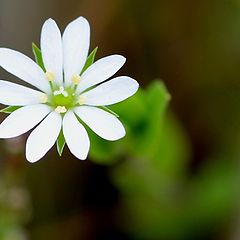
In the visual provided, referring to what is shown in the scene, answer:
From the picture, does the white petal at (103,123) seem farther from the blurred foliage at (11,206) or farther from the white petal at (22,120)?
the blurred foliage at (11,206)

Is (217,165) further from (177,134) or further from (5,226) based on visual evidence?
(5,226)

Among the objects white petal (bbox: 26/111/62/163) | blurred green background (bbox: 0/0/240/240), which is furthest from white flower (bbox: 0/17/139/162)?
blurred green background (bbox: 0/0/240/240)

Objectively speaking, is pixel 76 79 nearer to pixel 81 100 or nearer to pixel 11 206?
pixel 81 100

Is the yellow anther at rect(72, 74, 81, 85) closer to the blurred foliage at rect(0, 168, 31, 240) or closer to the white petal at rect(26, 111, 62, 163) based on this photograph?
the white petal at rect(26, 111, 62, 163)

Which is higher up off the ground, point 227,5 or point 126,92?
point 227,5

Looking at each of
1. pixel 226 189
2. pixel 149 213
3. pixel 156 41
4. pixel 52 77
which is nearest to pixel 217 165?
pixel 226 189

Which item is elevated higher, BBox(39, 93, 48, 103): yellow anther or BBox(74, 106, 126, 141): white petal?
BBox(39, 93, 48, 103): yellow anther
